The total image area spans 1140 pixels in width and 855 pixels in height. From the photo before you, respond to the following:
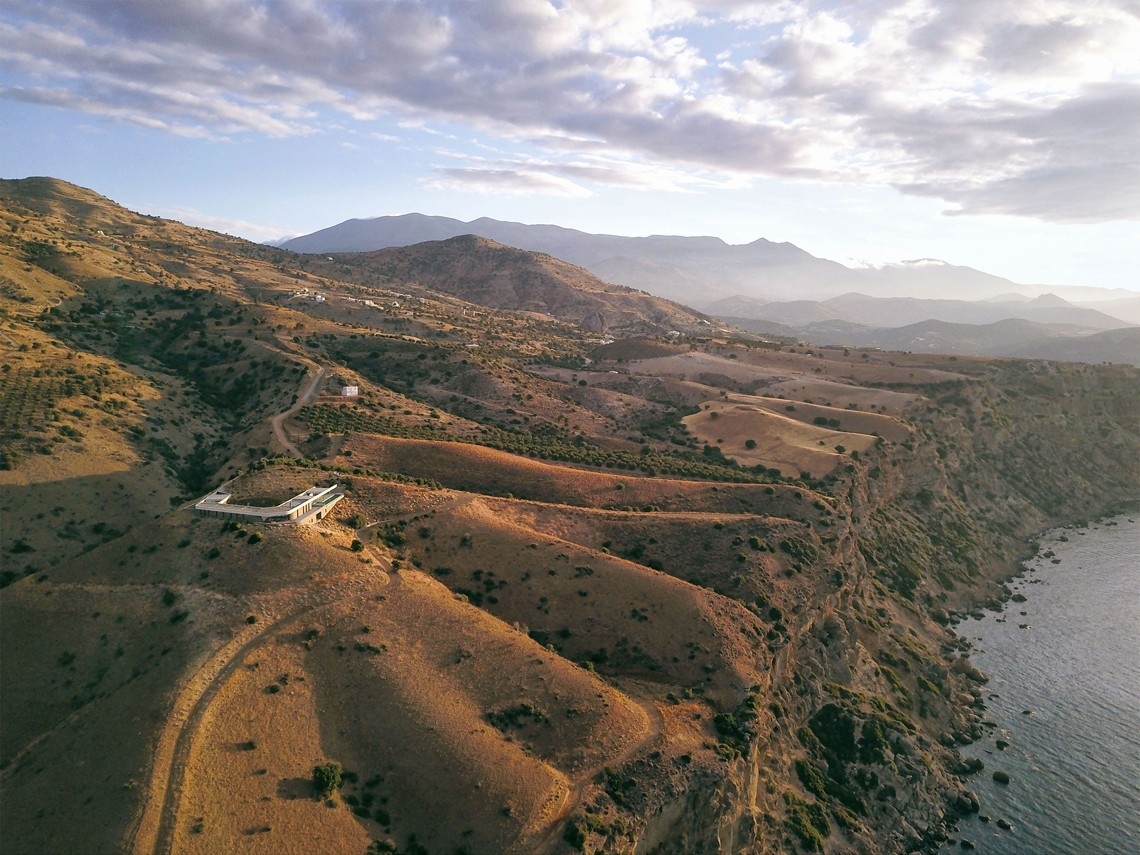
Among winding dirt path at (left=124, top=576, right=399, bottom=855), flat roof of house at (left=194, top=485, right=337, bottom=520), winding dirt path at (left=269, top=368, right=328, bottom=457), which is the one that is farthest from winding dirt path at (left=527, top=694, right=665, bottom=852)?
winding dirt path at (left=269, top=368, right=328, bottom=457)

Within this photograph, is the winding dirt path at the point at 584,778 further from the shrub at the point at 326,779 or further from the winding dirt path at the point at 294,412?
the winding dirt path at the point at 294,412

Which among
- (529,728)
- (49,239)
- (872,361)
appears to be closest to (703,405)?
(872,361)

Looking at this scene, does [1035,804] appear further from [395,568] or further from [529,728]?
[395,568]

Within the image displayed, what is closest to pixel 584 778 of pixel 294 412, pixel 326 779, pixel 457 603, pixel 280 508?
pixel 326 779

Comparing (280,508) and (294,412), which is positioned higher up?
(294,412)

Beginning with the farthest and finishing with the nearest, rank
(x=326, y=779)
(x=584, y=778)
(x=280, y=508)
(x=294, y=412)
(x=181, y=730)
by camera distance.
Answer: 1. (x=294, y=412)
2. (x=280, y=508)
3. (x=584, y=778)
4. (x=181, y=730)
5. (x=326, y=779)

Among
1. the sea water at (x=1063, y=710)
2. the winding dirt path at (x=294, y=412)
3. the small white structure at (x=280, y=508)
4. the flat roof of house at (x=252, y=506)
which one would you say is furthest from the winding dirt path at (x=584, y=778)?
the winding dirt path at (x=294, y=412)

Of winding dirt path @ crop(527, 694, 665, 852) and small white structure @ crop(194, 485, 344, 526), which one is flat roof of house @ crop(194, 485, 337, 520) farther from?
winding dirt path @ crop(527, 694, 665, 852)

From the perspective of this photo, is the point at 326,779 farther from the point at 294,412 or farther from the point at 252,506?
the point at 294,412
